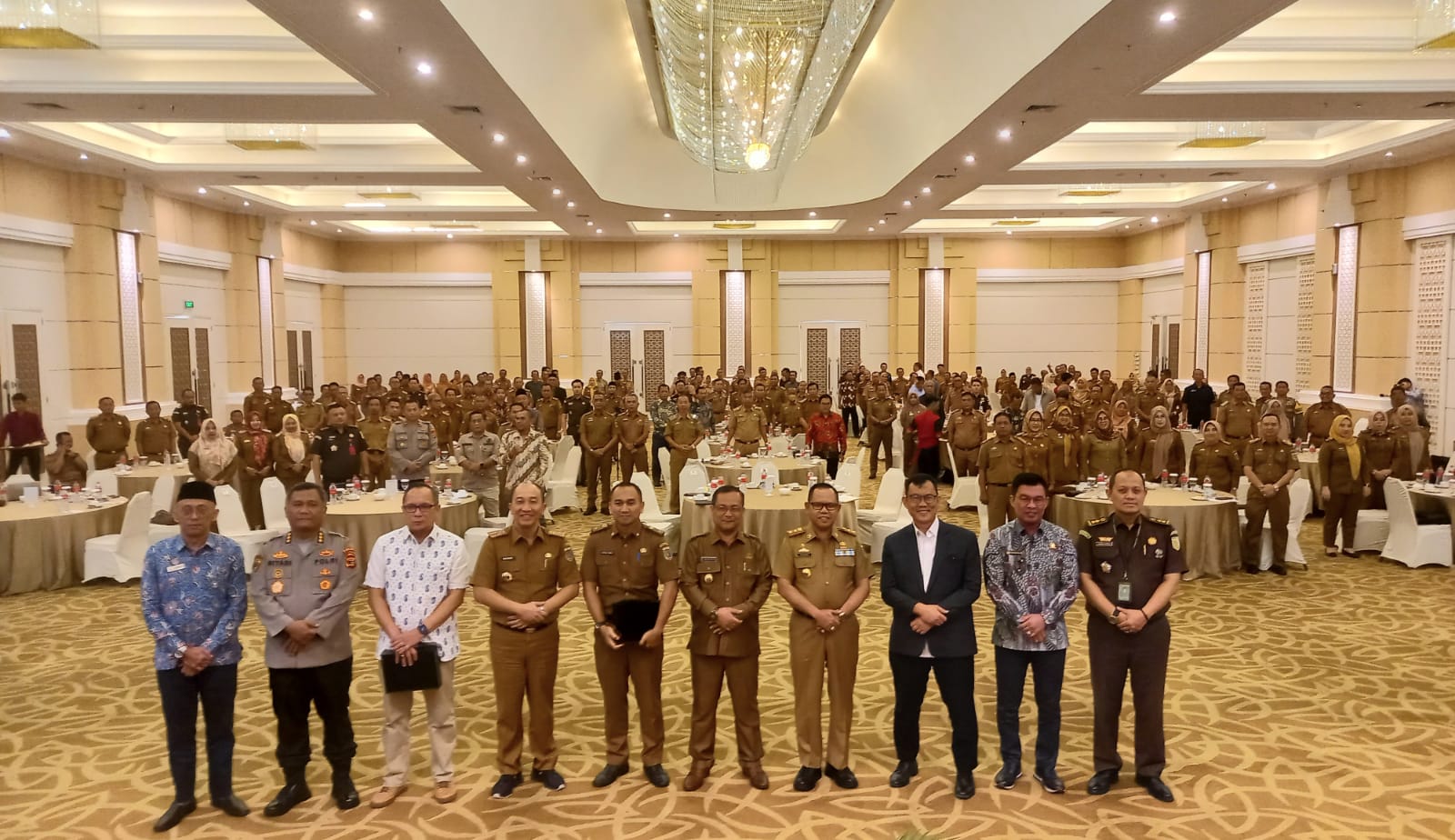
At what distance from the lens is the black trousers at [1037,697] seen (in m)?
4.74

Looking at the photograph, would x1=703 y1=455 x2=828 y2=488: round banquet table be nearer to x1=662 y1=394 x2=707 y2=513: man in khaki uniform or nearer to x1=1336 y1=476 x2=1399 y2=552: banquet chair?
x1=662 y1=394 x2=707 y2=513: man in khaki uniform

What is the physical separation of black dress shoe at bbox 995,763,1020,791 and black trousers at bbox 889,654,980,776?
188 millimetres

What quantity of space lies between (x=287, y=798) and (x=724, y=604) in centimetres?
238

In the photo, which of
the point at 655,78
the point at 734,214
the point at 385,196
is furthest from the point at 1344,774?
the point at 385,196

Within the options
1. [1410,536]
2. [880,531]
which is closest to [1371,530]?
[1410,536]

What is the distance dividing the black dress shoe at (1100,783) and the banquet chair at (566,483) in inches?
315

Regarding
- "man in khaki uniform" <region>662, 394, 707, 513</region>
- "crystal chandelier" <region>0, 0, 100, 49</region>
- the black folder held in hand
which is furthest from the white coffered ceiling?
the black folder held in hand

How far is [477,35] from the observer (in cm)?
788

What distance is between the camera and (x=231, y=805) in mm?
4695

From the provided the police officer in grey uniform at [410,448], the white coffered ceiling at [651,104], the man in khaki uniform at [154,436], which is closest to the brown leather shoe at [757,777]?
the white coffered ceiling at [651,104]

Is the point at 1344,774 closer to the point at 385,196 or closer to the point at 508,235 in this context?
the point at 385,196

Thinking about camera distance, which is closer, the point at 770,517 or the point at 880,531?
the point at 770,517

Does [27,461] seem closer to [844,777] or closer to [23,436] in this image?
[23,436]

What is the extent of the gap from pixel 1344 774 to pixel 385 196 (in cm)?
1697
